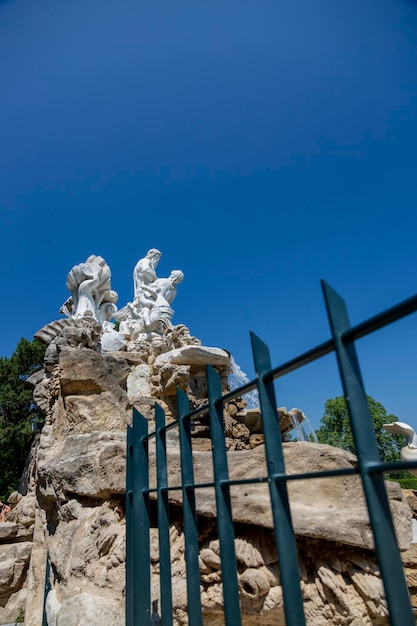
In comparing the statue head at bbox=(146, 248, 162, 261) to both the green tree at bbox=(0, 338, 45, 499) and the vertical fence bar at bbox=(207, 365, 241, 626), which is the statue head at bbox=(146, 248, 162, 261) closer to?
the green tree at bbox=(0, 338, 45, 499)

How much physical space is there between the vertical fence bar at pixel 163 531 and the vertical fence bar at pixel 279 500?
920 millimetres

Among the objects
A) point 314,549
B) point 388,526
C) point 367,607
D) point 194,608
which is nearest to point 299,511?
point 314,549

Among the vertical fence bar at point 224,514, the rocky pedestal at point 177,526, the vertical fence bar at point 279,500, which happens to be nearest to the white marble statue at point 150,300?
the rocky pedestal at point 177,526

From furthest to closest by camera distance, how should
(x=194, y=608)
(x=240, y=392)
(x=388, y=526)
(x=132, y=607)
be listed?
(x=132, y=607) < (x=194, y=608) < (x=240, y=392) < (x=388, y=526)

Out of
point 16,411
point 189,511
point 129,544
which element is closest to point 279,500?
point 189,511

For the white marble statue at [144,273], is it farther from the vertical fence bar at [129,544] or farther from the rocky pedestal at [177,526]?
the vertical fence bar at [129,544]

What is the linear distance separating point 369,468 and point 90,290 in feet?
30.7

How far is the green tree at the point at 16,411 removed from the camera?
1875 cm

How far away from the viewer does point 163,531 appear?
6.94 ft

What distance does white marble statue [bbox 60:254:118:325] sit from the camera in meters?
9.63

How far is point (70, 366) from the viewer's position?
4.91 meters

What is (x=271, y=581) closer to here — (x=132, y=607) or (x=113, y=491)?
(x=132, y=607)

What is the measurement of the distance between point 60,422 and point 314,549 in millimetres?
3593

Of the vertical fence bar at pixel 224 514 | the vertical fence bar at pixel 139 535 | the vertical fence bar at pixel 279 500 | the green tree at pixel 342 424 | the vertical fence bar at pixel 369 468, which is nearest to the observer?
the vertical fence bar at pixel 369 468
